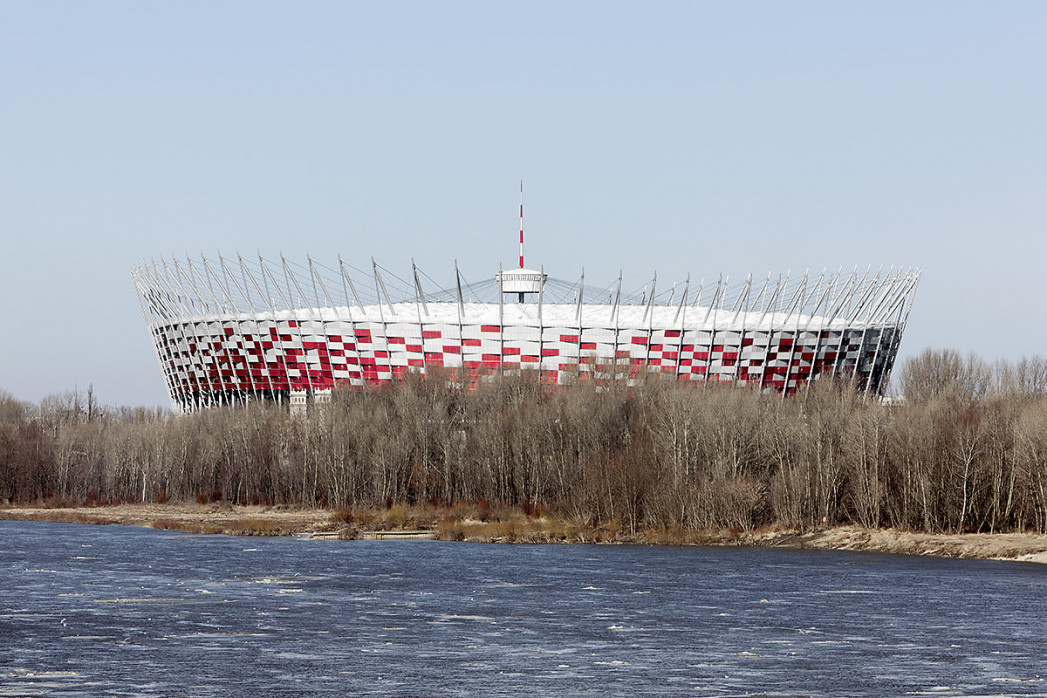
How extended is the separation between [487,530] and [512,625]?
85.7 feet

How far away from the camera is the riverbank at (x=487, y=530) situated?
45.0 meters

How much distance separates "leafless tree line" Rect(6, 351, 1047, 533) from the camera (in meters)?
48.7

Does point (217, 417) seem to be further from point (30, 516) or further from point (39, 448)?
point (30, 516)

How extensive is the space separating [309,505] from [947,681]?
4939 cm

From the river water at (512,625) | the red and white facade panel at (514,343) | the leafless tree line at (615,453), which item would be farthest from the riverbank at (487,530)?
the red and white facade panel at (514,343)

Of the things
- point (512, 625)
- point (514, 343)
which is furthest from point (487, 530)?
point (514, 343)

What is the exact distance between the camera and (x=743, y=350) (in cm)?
8581

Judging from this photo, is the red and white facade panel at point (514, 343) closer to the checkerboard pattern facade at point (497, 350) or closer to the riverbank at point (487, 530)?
the checkerboard pattern facade at point (497, 350)

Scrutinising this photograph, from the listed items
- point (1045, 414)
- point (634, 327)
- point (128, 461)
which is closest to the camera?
point (1045, 414)

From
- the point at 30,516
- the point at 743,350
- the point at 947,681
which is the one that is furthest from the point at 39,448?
the point at 947,681

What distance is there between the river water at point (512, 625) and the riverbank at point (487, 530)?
3.94 m

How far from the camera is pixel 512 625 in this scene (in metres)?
25.9

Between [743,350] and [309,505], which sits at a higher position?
[743,350]

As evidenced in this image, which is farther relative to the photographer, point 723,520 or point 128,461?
point 128,461
